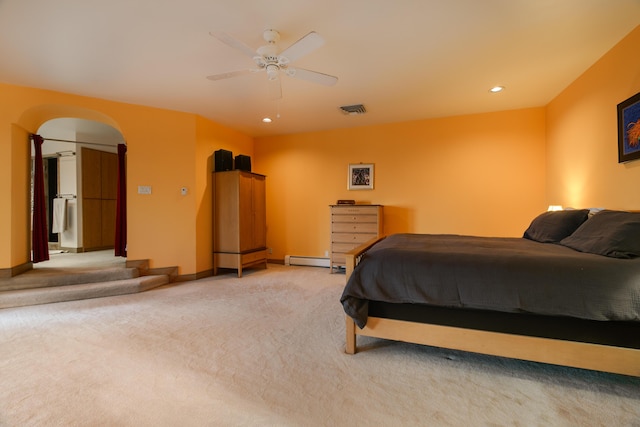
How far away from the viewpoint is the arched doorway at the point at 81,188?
570cm

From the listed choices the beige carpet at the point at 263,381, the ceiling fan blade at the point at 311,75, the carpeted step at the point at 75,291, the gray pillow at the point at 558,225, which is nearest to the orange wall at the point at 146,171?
the carpeted step at the point at 75,291

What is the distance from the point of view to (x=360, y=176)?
515 centimetres

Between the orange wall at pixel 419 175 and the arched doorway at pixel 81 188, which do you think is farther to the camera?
the arched doorway at pixel 81 188

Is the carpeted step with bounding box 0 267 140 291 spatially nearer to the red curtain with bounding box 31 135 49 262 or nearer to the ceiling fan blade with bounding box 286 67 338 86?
the red curtain with bounding box 31 135 49 262

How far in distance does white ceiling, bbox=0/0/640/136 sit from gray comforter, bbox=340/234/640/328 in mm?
1891

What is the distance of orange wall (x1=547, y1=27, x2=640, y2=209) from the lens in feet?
8.21

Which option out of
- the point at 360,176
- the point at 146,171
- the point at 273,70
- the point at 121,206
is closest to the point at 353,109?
the point at 360,176

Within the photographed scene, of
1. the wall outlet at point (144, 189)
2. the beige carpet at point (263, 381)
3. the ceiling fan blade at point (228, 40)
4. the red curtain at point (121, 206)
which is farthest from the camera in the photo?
the red curtain at point (121, 206)

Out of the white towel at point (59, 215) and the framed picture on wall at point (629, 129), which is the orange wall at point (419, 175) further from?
the white towel at point (59, 215)

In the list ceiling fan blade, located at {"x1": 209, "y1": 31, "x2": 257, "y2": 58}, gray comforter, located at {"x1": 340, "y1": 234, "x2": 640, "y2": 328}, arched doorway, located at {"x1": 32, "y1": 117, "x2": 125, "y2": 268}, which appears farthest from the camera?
arched doorway, located at {"x1": 32, "y1": 117, "x2": 125, "y2": 268}

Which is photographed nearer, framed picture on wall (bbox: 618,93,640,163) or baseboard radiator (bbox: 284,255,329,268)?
framed picture on wall (bbox: 618,93,640,163)

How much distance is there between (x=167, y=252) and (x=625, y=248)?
16.3 ft

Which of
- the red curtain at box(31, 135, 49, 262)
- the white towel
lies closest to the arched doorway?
the white towel

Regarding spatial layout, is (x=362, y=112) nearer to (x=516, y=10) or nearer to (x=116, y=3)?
(x=516, y=10)
